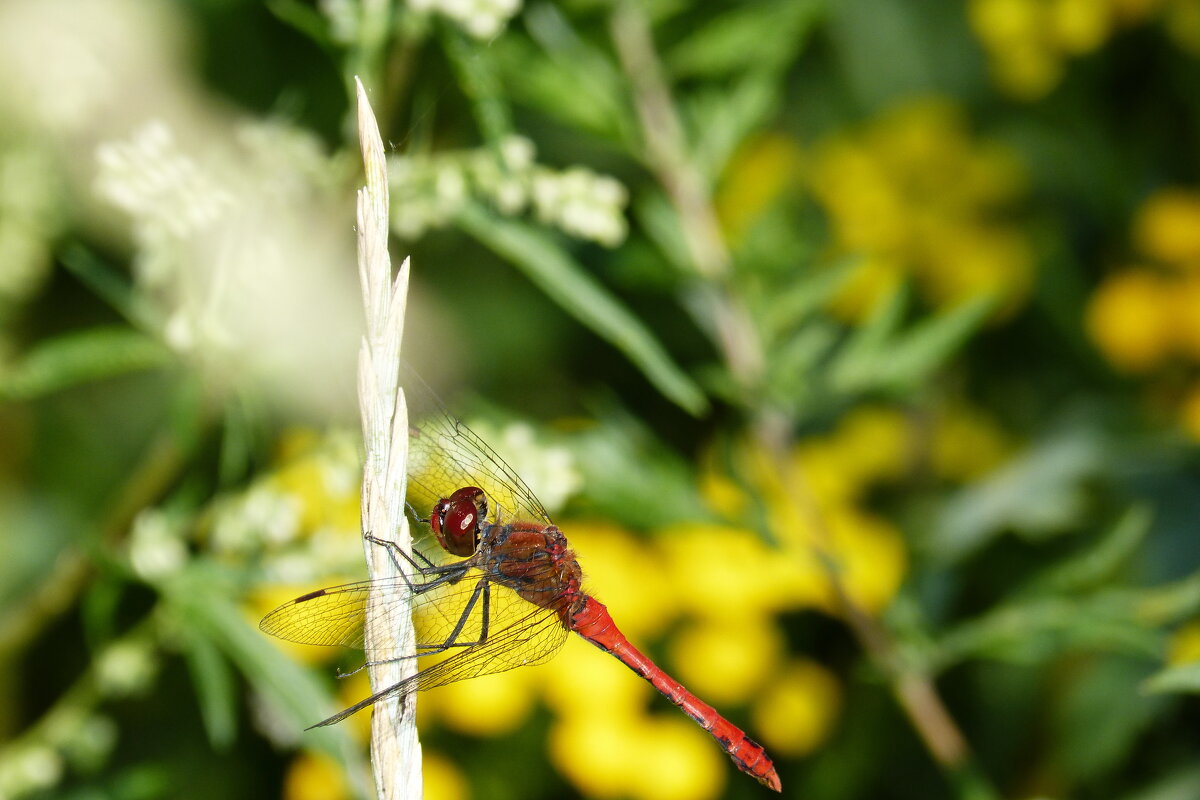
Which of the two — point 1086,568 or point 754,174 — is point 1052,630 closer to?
point 1086,568

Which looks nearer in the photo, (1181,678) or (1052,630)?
(1181,678)

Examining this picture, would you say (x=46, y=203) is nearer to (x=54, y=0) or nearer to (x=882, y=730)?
(x=54, y=0)

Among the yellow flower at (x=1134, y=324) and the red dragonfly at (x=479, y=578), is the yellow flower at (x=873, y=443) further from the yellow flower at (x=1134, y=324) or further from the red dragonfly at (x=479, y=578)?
the red dragonfly at (x=479, y=578)

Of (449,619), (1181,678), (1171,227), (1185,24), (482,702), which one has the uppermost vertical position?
(1185,24)

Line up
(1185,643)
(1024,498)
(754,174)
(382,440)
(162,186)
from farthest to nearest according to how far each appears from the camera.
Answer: (754,174)
(1024,498)
(1185,643)
(162,186)
(382,440)

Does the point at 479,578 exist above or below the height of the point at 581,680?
below

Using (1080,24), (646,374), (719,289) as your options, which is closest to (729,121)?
(719,289)

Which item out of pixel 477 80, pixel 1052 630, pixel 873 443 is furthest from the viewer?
pixel 873 443
